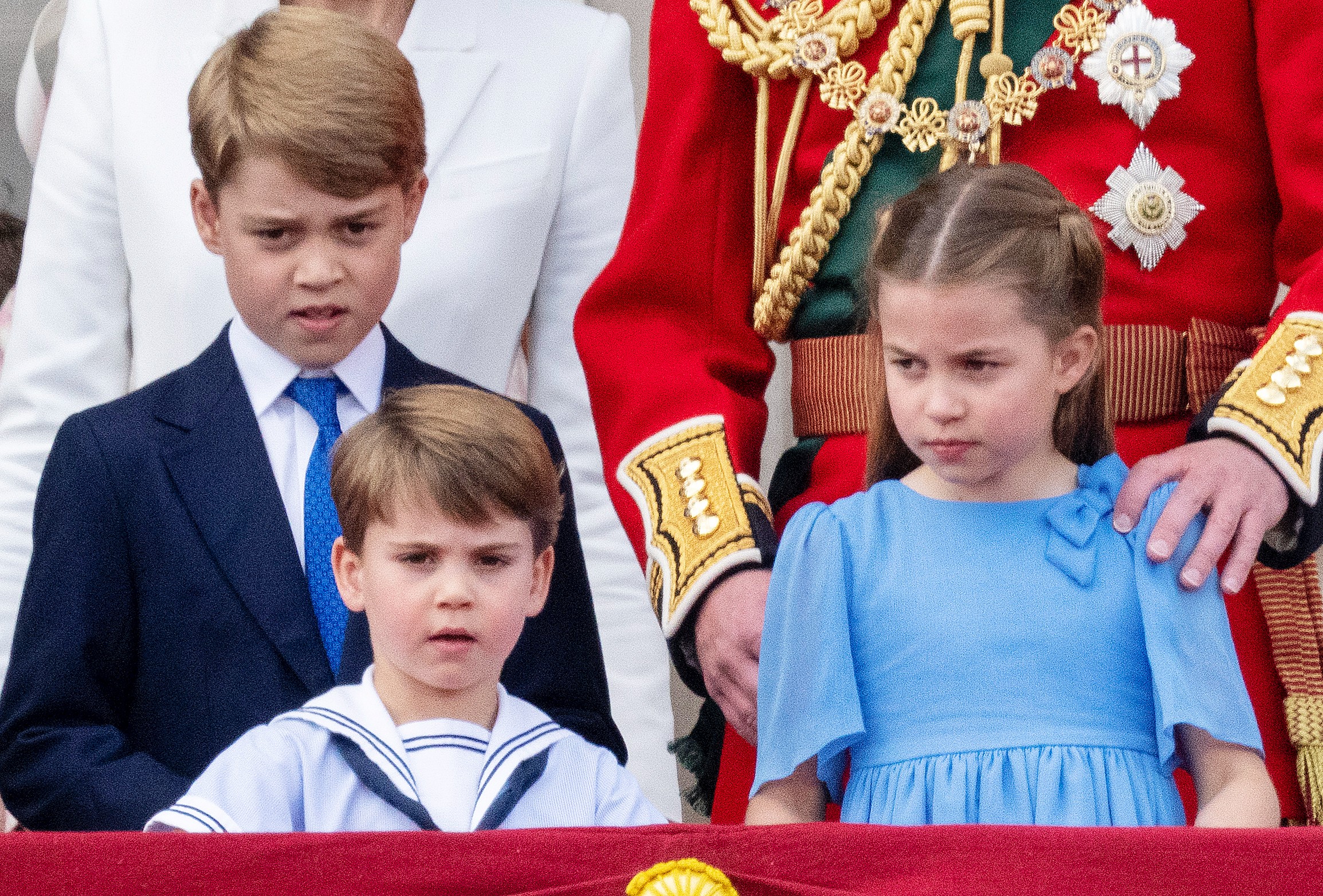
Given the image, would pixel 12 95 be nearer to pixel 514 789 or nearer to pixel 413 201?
pixel 413 201

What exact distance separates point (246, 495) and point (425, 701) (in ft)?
1.01

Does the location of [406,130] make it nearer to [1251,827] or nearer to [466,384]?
[466,384]

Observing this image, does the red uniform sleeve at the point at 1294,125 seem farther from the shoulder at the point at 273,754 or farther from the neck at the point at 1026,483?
the shoulder at the point at 273,754

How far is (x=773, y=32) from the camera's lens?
2.18m

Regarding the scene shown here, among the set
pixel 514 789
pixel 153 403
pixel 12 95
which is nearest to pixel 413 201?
pixel 153 403

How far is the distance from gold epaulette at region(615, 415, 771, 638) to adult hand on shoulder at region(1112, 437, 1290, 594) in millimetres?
358

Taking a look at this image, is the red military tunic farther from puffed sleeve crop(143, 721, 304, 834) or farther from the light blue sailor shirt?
puffed sleeve crop(143, 721, 304, 834)

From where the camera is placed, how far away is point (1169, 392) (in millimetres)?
2010

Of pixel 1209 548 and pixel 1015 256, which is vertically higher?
pixel 1015 256

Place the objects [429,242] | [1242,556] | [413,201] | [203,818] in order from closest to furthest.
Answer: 1. [203,818]
2. [1242,556]
3. [413,201]
4. [429,242]

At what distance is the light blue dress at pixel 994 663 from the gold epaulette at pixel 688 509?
10 cm

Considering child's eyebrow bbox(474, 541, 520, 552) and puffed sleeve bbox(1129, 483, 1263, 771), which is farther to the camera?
child's eyebrow bbox(474, 541, 520, 552)

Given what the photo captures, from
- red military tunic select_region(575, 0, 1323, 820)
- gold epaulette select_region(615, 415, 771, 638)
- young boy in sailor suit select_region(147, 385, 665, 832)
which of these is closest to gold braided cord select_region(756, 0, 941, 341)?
red military tunic select_region(575, 0, 1323, 820)

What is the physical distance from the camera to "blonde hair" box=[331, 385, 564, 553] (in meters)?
1.80
